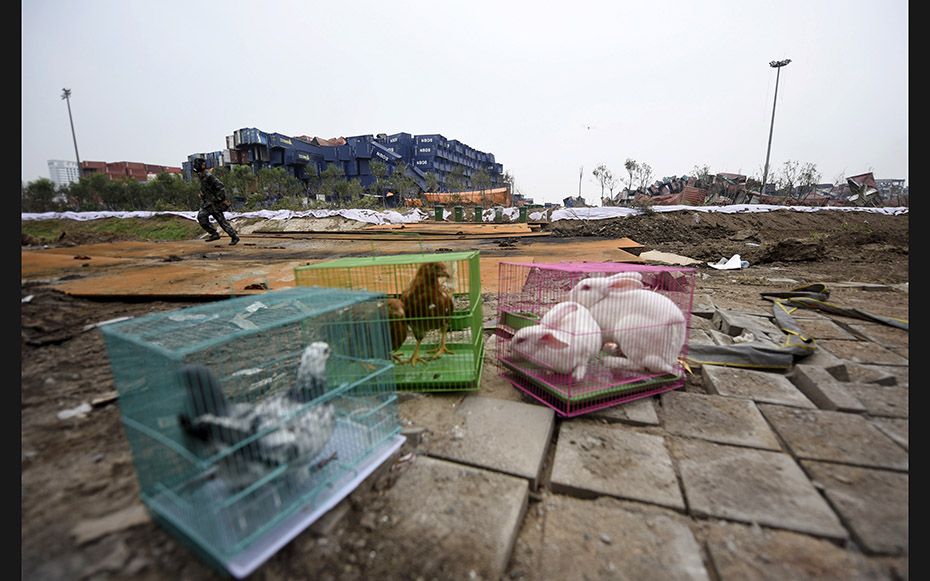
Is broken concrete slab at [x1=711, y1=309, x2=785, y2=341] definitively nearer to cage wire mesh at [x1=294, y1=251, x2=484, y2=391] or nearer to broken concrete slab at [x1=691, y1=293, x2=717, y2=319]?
broken concrete slab at [x1=691, y1=293, x2=717, y2=319]

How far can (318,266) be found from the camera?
3184 millimetres

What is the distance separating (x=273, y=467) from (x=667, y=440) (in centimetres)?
250

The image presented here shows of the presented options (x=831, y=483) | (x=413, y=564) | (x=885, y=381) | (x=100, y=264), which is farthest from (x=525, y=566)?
(x=100, y=264)

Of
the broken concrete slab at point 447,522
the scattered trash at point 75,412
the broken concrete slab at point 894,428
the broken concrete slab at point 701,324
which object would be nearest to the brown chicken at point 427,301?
the broken concrete slab at point 447,522

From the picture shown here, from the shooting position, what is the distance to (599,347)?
3.09 m

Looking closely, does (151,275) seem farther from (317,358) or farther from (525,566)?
(525,566)

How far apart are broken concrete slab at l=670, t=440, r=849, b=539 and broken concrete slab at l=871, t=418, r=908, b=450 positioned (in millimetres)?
843

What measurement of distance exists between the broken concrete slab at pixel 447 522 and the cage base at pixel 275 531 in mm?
195

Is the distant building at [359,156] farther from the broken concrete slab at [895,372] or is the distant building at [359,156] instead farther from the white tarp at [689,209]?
the broken concrete slab at [895,372]

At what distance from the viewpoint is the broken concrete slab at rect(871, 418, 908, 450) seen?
247cm

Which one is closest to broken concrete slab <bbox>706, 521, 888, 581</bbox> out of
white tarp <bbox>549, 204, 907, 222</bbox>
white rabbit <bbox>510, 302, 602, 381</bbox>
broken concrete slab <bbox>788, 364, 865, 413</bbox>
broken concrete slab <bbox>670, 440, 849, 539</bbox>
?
broken concrete slab <bbox>670, 440, 849, 539</bbox>

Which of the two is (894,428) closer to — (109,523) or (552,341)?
(552,341)

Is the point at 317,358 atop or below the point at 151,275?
below

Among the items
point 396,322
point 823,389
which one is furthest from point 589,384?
point 823,389
